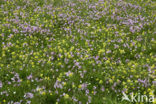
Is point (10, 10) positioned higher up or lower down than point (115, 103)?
higher up

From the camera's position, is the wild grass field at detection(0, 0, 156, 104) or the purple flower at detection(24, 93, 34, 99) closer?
the purple flower at detection(24, 93, 34, 99)

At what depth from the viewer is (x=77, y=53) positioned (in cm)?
659

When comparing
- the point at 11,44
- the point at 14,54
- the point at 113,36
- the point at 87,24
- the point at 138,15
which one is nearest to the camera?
the point at 14,54

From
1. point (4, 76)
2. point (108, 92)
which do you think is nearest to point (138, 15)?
point (108, 92)

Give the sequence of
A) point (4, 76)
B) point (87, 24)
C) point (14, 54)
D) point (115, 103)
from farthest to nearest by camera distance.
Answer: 1. point (87, 24)
2. point (14, 54)
3. point (4, 76)
4. point (115, 103)

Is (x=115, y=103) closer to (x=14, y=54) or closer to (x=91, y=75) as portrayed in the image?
(x=91, y=75)

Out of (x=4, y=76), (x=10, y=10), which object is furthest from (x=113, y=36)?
(x=10, y=10)

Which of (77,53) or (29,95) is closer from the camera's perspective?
(29,95)

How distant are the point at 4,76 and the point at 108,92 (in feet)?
9.50

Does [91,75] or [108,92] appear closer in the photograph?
[108,92]

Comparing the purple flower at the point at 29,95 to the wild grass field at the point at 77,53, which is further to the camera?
the wild grass field at the point at 77,53

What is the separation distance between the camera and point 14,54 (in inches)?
258

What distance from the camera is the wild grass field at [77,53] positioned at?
496cm

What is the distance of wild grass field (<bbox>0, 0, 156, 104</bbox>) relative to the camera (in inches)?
195
